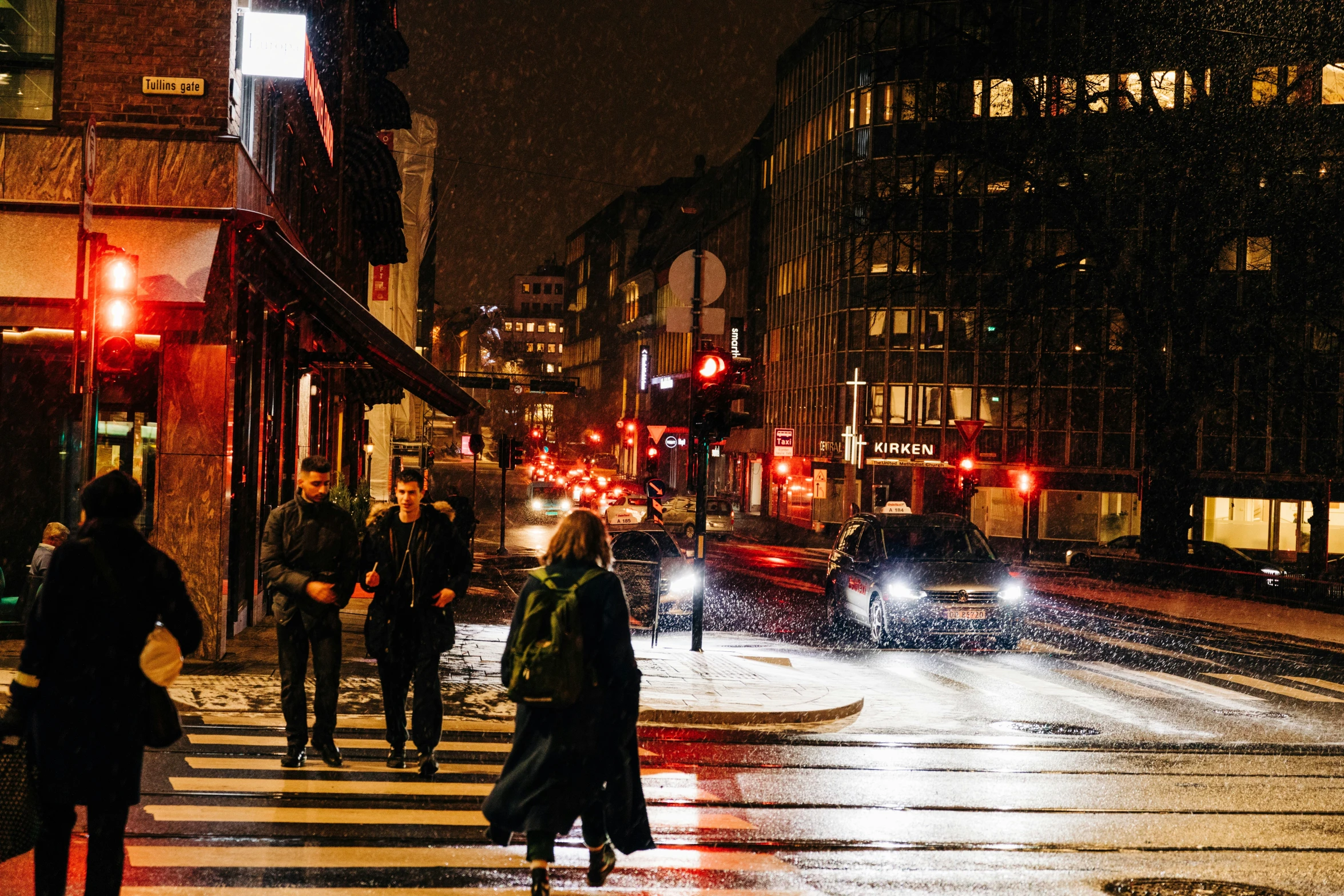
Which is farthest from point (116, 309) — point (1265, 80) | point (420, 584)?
point (1265, 80)

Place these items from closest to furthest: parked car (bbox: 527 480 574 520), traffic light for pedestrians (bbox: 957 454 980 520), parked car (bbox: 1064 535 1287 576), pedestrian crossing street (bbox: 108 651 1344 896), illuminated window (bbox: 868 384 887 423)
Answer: pedestrian crossing street (bbox: 108 651 1344 896) → parked car (bbox: 1064 535 1287 576) → traffic light for pedestrians (bbox: 957 454 980 520) → illuminated window (bbox: 868 384 887 423) → parked car (bbox: 527 480 574 520)

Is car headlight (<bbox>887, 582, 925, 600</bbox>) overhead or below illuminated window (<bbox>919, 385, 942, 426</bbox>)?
below

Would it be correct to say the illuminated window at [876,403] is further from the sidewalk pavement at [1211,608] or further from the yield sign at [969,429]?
the sidewalk pavement at [1211,608]

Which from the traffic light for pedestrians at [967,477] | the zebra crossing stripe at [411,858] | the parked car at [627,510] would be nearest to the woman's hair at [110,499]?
the zebra crossing stripe at [411,858]

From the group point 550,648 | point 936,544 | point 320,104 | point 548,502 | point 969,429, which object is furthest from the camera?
point 548,502

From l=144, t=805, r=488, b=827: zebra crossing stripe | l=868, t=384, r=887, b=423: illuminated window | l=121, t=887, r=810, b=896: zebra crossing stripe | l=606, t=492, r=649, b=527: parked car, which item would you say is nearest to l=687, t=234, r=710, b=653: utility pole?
l=144, t=805, r=488, b=827: zebra crossing stripe

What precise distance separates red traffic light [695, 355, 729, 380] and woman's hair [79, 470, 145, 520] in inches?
396

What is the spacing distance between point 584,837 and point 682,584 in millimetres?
13728

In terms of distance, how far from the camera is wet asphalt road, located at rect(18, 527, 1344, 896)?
639cm

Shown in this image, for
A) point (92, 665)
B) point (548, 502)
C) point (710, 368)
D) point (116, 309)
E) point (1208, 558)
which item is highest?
point (116, 309)

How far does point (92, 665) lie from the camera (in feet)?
16.2

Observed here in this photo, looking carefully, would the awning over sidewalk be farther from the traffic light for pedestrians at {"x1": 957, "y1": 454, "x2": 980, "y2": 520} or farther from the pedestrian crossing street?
the traffic light for pedestrians at {"x1": 957, "y1": 454, "x2": 980, "y2": 520}

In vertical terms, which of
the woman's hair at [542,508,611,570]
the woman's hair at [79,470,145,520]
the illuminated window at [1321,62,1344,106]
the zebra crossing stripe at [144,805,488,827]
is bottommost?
the zebra crossing stripe at [144,805,488,827]

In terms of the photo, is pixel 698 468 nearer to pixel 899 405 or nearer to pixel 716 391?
pixel 716 391
